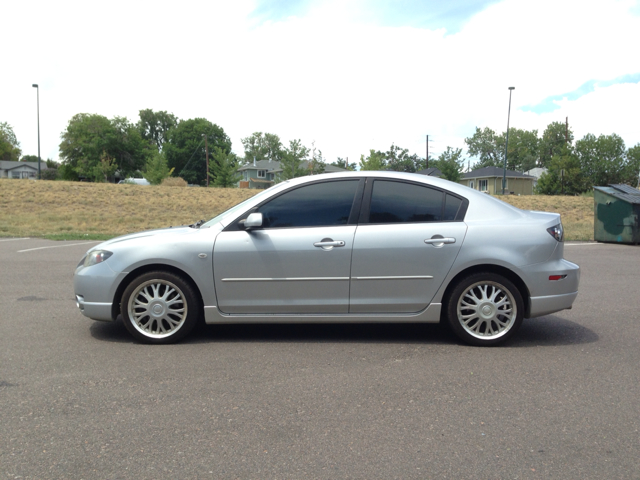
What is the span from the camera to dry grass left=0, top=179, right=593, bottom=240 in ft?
67.5

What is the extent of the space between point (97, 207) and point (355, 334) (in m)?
28.5

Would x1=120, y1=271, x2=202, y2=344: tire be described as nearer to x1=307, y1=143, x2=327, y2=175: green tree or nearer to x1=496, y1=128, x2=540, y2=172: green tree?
x1=307, y1=143, x2=327, y2=175: green tree

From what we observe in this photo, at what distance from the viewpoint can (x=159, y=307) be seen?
16.5 ft

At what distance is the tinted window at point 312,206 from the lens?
16.8ft

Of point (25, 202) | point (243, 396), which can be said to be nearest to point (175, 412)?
point (243, 396)

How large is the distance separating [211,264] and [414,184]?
2036mm

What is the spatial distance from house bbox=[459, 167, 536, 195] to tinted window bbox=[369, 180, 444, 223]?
7261cm

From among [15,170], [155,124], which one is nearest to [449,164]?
[155,124]

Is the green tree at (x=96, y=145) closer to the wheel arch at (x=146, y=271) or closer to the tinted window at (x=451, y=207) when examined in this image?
the wheel arch at (x=146, y=271)

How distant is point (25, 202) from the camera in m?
30.1

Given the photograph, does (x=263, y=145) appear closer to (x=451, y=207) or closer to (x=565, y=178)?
(x=565, y=178)

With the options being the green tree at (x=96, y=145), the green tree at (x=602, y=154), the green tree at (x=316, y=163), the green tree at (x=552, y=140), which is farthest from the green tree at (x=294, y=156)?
the green tree at (x=552, y=140)

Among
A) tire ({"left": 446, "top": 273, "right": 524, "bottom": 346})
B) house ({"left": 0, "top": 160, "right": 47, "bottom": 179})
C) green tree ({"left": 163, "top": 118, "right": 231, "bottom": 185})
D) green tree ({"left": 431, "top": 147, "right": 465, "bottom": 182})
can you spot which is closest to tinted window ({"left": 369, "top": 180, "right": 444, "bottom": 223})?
tire ({"left": 446, "top": 273, "right": 524, "bottom": 346})

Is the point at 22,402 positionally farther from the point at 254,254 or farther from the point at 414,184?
the point at 414,184
